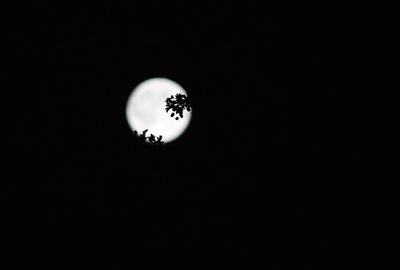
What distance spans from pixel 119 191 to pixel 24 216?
1580mm

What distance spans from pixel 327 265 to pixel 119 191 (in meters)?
2.81

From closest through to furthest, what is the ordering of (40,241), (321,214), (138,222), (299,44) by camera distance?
(321,214), (299,44), (138,222), (40,241)

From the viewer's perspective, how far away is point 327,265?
3252 mm

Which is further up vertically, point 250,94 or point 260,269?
point 250,94

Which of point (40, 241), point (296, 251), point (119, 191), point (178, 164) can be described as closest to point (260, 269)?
point (296, 251)

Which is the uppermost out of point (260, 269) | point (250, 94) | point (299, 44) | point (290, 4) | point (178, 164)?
point (290, 4)

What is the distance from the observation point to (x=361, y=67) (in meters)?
3.52

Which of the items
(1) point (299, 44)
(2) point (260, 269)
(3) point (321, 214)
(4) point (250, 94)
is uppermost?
(1) point (299, 44)

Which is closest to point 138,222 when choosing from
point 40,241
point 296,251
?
point 40,241

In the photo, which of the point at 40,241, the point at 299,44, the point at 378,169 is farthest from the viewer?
the point at 40,241

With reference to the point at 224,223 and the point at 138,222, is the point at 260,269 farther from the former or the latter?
the point at 138,222

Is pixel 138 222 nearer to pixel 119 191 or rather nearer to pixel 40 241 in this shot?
pixel 119 191

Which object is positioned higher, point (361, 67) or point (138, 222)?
point (361, 67)

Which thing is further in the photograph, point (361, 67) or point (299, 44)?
point (299, 44)
